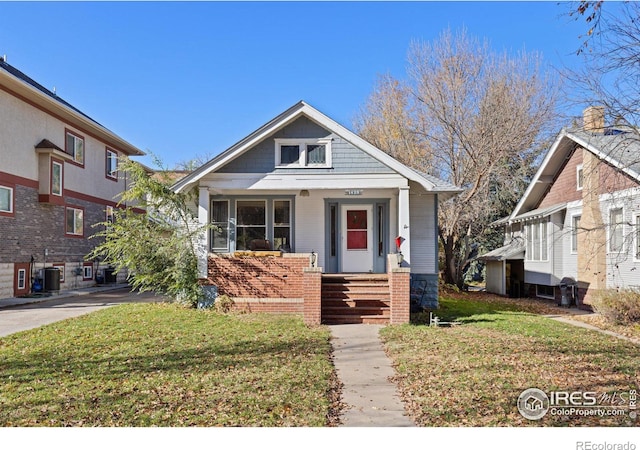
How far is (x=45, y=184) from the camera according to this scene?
1814 cm

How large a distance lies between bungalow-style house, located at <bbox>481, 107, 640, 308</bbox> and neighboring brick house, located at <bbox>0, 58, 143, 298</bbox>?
54.6ft

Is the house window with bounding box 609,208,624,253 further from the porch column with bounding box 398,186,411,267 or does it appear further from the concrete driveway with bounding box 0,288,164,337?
the concrete driveway with bounding box 0,288,164,337

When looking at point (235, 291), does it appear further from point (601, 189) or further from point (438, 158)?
point (438, 158)

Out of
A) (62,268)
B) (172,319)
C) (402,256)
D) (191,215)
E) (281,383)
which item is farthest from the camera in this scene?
(62,268)

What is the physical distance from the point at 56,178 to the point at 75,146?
234cm

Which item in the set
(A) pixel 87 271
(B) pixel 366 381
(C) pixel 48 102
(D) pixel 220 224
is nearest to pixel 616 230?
(B) pixel 366 381

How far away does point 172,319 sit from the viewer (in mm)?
11516

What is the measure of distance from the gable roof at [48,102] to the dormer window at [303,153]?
29.1ft

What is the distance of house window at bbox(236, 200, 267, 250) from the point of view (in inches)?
576

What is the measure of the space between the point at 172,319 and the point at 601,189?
12.8 meters

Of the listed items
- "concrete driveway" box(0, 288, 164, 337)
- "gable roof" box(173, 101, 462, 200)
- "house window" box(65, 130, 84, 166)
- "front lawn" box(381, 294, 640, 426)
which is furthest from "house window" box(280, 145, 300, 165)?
"house window" box(65, 130, 84, 166)

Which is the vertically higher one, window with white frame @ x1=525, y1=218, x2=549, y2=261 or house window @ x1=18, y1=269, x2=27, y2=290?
window with white frame @ x1=525, y1=218, x2=549, y2=261

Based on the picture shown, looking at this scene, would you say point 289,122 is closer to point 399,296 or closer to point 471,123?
point 399,296

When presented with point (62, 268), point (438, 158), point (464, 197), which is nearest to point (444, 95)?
point (438, 158)
